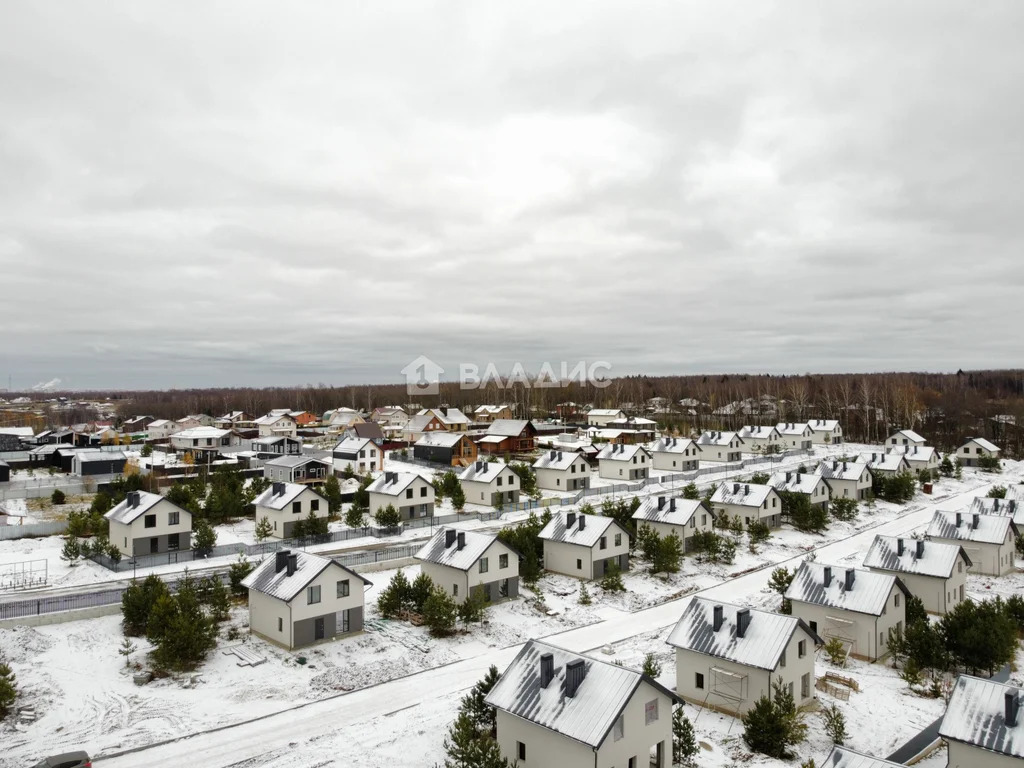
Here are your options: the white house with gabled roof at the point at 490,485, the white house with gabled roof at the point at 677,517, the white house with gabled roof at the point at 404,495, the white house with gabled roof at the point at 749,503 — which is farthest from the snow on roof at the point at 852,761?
the white house with gabled roof at the point at 490,485

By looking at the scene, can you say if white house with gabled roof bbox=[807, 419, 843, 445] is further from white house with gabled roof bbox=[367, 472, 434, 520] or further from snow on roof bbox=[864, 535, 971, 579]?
white house with gabled roof bbox=[367, 472, 434, 520]

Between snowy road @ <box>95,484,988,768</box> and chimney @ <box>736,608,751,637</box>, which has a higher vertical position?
chimney @ <box>736,608,751,637</box>

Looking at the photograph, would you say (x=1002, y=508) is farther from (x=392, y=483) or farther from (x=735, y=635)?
(x=392, y=483)

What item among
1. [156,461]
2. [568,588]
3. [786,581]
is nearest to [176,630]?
[568,588]

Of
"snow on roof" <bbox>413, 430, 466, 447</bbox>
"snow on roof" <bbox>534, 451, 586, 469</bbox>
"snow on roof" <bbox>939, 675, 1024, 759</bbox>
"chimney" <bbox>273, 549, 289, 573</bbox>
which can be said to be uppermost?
"snow on roof" <bbox>413, 430, 466, 447</bbox>

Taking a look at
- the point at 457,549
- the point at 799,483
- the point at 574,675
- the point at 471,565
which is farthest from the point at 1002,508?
the point at 574,675

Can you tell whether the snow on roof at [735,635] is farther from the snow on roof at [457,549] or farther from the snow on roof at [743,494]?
the snow on roof at [743,494]

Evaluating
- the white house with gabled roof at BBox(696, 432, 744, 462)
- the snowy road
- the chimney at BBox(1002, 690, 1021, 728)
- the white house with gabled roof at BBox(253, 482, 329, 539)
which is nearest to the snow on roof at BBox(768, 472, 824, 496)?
the white house with gabled roof at BBox(696, 432, 744, 462)

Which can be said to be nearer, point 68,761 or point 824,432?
point 68,761
